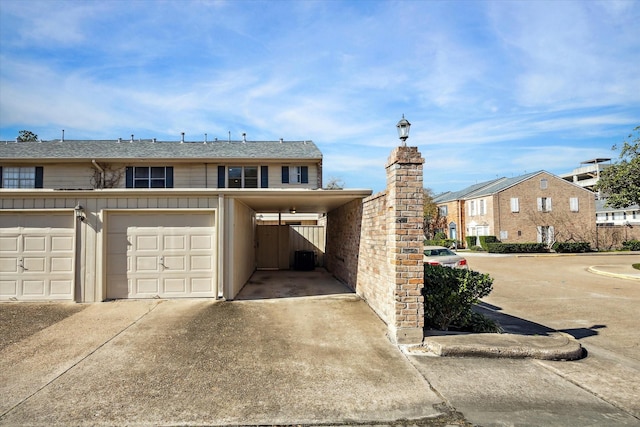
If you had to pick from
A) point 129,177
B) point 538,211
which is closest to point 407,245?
point 129,177

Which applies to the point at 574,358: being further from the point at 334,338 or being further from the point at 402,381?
the point at 334,338

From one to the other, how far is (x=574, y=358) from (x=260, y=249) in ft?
41.2

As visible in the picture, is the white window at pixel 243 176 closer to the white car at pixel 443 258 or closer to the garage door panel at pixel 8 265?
the white car at pixel 443 258

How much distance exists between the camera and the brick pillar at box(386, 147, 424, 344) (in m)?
5.50

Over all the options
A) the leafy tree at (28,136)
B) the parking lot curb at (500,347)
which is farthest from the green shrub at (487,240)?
the leafy tree at (28,136)

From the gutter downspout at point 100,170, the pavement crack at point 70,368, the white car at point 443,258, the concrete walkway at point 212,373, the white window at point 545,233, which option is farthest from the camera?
the white window at point 545,233

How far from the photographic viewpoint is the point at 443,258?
12.2 metres

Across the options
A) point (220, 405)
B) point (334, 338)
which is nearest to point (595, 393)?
point (334, 338)

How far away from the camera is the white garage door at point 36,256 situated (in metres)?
8.52

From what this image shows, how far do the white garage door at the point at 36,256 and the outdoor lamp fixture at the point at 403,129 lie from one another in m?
8.00

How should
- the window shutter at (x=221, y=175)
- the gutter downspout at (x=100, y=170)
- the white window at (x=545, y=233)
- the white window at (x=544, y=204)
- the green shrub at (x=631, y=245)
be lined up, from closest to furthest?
1. the gutter downspout at (x=100, y=170)
2. the window shutter at (x=221, y=175)
3. the green shrub at (x=631, y=245)
4. the white window at (x=545, y=233)
5. the white window at (x=544, y=204)

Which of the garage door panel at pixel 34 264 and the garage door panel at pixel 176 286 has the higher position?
the garage door panel at pixel 34 264

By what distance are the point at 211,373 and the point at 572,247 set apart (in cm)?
3196

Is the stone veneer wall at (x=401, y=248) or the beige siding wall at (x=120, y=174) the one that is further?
the beige siding wall at (x=120, y=174)
